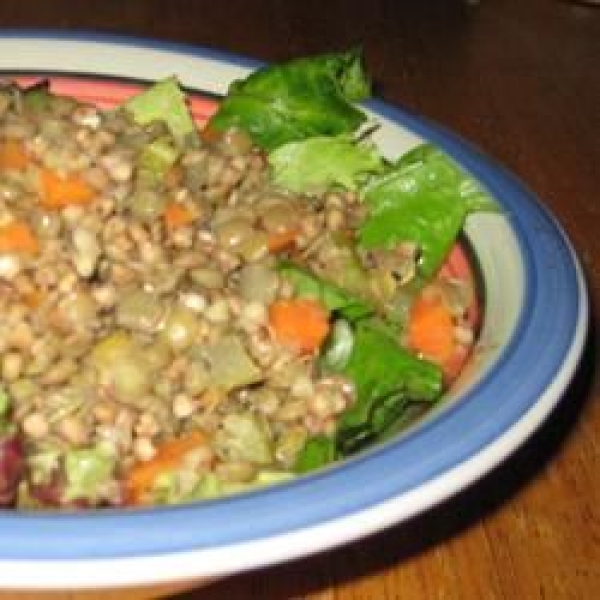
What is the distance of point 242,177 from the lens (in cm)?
130

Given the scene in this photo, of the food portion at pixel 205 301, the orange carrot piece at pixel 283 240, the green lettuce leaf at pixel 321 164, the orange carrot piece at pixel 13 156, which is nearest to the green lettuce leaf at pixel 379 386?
the food portion at pixel 205 301

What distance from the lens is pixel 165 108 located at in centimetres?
142

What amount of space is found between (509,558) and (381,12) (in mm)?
1934

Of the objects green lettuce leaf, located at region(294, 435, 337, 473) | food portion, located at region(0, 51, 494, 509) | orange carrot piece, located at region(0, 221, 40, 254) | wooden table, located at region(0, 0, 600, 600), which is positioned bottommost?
wooden table, located at region(0, 0, 600, 600)

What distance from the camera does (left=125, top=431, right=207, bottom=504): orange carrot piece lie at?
1.00m

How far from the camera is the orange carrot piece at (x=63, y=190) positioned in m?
1.17

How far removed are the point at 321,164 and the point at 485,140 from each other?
3.47ft

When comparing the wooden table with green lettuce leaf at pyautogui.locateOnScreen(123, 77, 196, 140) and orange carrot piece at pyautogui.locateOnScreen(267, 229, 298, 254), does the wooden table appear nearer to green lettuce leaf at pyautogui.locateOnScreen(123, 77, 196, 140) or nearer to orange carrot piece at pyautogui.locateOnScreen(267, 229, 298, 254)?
orange carrot piece at pyautogui.locateOnScreen(267, 229, 298, 254)

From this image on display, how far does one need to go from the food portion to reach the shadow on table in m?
0.21

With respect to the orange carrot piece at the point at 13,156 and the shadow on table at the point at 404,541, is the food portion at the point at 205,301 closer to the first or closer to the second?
the orange carrot piece at the point at 13,156

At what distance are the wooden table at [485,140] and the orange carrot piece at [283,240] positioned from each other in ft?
1.02

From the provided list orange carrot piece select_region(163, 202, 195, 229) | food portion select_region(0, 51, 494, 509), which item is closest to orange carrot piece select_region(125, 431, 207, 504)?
food portion select_region(0, 51, 494, 509)

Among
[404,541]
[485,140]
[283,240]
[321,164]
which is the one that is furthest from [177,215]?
[485,140]

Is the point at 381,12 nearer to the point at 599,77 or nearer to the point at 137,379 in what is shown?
the point at 599,77
